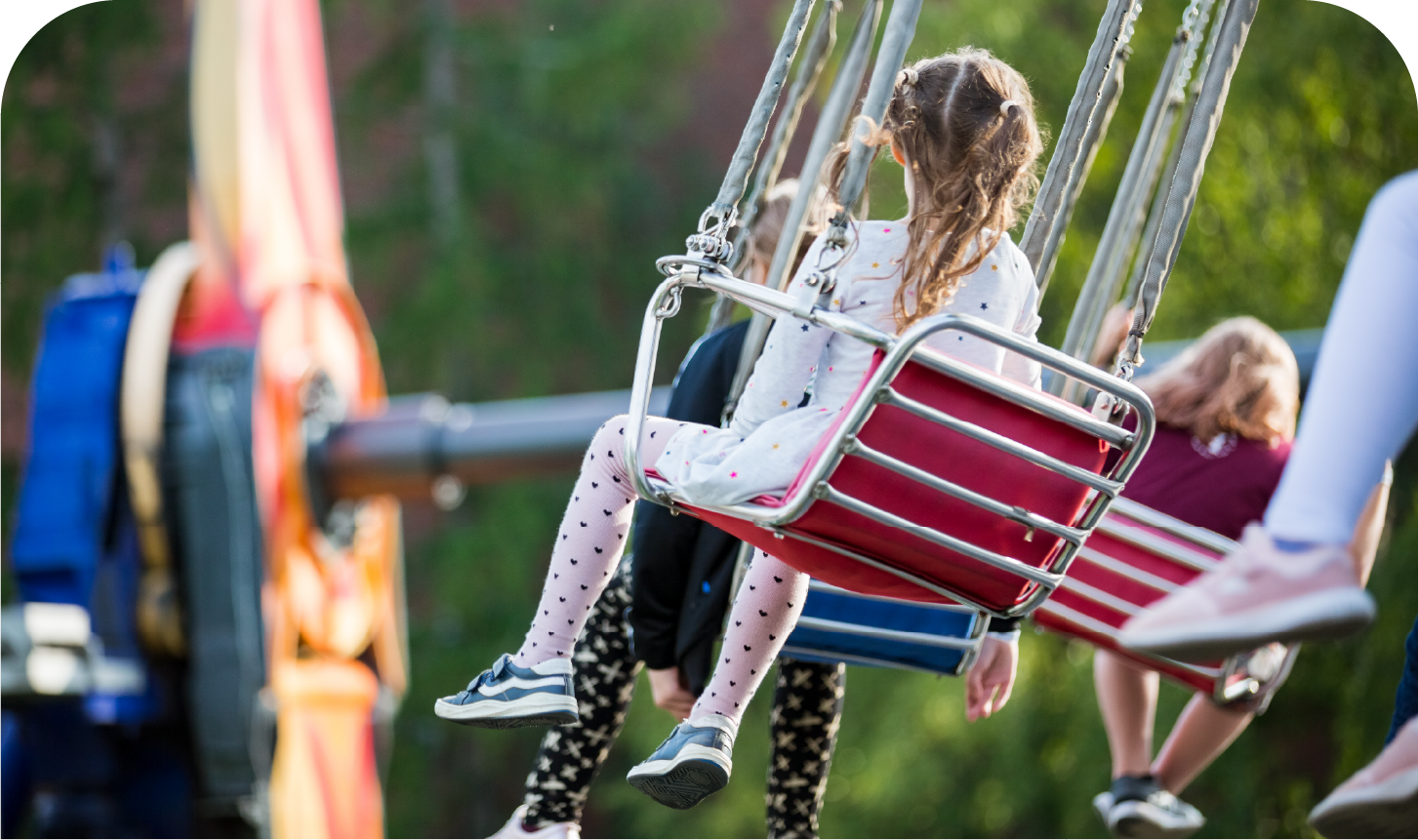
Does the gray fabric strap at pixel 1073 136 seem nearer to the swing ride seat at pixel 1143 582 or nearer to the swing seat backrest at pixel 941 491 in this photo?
the swing seat backrest at pixel 941 491

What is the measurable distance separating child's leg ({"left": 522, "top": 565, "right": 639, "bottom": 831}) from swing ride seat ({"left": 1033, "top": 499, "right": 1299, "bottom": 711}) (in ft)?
2.17

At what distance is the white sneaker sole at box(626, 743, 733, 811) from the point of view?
198cm

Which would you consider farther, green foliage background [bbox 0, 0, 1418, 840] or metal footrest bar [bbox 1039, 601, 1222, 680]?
green foliage background [bbox 0, 0, 1418, 840]

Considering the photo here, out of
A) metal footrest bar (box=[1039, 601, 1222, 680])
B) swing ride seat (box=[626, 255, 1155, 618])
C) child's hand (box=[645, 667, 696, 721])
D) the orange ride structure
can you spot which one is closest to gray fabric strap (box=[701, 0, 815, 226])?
swing ride seat (box=[626, 255, 1155, 618])

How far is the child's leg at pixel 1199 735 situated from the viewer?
2914 mm

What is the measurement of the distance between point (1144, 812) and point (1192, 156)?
1.28 m

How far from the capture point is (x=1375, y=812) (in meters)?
1.45

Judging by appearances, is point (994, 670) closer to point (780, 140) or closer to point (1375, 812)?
point (780, 140)

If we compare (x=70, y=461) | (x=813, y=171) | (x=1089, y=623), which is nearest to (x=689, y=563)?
(x=813, y=171)

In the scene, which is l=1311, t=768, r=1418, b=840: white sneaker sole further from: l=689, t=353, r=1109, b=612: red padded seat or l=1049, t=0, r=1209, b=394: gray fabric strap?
l=1049, t=0, r=1209, b=394: gray fabric strap

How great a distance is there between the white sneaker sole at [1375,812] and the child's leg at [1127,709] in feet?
4.75

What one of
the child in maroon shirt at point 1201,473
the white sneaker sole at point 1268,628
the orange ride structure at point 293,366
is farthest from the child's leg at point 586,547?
the orange ride structure at point 293,366

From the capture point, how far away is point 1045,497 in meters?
1.79

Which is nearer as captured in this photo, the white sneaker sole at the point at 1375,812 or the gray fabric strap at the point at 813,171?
the white sneaker sole at the point at 1375,812
